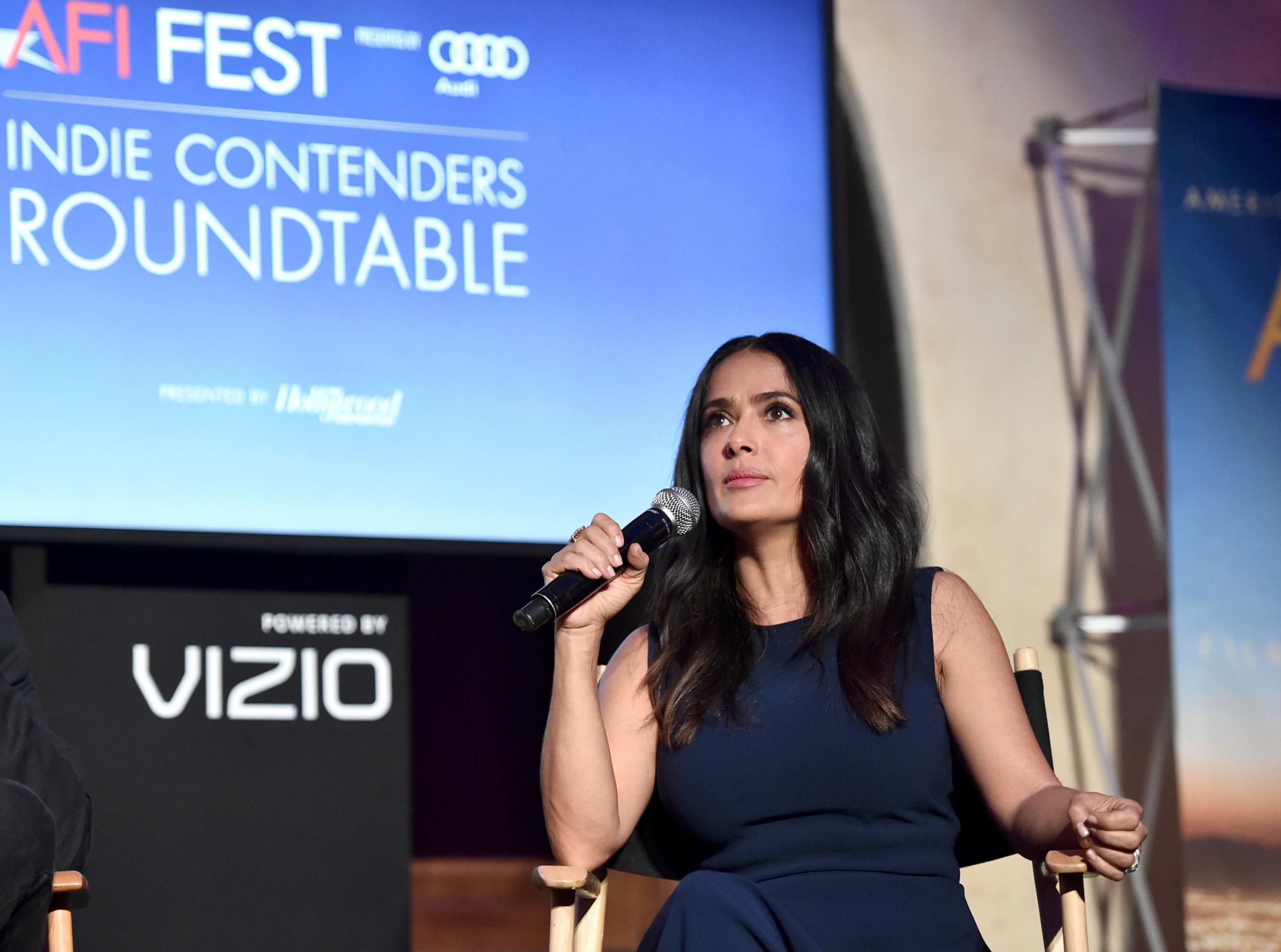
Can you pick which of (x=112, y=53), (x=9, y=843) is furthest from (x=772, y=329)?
(x=9, y=843)

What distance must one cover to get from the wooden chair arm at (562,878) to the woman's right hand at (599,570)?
0.84 feet

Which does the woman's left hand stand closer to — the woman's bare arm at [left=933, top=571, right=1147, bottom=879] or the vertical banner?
the woman's bare arm at [left=933, top=571, right=1147, bottom=879]

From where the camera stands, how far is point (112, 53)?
269 cm

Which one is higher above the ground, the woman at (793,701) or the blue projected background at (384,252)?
the blue projected background at (384,252)

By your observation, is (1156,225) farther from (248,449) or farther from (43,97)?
(43,97)

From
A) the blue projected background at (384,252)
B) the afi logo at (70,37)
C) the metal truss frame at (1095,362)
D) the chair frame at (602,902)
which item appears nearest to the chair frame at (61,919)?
the chair frame at (602,902)

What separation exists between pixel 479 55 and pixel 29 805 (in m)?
1.79

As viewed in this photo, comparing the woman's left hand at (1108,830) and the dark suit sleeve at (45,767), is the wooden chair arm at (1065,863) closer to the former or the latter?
the woman's left hand at (1108,830)

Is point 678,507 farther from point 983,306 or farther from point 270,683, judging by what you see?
point 983,306

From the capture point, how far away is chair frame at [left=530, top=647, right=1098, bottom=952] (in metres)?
1.73

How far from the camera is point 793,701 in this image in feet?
6.10

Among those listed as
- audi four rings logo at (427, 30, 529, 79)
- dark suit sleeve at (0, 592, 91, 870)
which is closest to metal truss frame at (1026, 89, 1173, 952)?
audi four rings logo at (427, 30, 529, 79)

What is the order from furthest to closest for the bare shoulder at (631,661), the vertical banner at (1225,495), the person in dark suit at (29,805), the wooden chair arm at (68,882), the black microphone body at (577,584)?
the vertical banner at (1225,495)
the bare shoulder at (631,661)
the wooden chair arm at (68,882)
the black microphone body at (577,584)
the person in dark suit at (29,805)

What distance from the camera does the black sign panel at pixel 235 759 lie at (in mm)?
2555
